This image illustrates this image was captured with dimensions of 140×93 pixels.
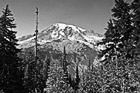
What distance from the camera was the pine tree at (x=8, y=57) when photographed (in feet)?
65.6

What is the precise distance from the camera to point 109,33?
2008 centimetres

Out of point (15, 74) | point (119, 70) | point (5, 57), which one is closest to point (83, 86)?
point (15, 74)

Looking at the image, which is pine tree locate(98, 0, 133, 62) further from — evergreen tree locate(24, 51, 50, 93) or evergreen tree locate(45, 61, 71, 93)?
evergreen tree locate(24, 51, 50, 93)

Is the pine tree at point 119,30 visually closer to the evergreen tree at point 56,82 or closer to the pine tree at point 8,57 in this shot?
the evergreen tree at point 56,82

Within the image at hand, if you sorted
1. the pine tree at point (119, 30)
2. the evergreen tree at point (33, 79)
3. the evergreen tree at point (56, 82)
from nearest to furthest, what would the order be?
the evergreen tree at point (56, 82) → the pine tree at point (119, 30) → the evergreen tree at point (33, 79)

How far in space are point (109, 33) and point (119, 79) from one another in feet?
29.6

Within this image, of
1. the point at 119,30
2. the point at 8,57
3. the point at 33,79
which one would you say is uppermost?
the point at 119,30

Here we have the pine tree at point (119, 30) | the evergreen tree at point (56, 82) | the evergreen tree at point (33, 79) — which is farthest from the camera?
the evergreen tree at point (33, 79)

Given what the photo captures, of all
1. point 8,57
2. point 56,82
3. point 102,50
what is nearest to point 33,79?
point 8,57

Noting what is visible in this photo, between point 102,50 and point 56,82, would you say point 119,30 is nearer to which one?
point 102,50

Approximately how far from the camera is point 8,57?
67.9ft

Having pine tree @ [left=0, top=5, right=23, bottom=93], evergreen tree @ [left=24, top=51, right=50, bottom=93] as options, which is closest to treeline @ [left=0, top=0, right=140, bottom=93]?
pine tree @ [left=0, top=5, right=23, bottom=93]

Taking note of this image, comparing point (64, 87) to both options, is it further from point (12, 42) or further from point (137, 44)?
point (12, 42)

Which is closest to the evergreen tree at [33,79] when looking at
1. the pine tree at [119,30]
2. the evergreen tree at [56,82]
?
the evergreen tree at [56,82]
